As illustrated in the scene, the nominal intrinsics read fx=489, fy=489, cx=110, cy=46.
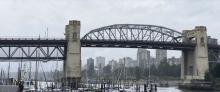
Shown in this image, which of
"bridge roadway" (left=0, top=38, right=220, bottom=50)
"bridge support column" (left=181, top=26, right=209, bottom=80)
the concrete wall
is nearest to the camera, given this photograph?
"bridge roadway" (left=0, top=38, right=220, bottom=50)

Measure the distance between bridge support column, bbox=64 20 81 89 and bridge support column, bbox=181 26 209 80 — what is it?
37.2 m

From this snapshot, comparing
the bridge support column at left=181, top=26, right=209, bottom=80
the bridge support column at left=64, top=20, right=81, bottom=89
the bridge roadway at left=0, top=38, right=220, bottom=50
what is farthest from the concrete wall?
the bridge support column at left=181, top=26, right=209, bottom=80

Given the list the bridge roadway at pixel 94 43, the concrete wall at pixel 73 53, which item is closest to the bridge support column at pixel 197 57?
the bridge roadway at pixel 94 43

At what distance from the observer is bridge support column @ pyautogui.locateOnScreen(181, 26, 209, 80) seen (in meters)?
145

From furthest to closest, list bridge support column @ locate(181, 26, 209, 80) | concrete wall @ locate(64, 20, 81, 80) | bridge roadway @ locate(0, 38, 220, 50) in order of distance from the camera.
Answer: bridge support column @ locate(181, 26, 209, 80), concrete wall @ locate(64, 20, 81, 80), bridge roadway @ locate(0, 38, 220, 50)

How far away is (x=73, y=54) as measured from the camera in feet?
422

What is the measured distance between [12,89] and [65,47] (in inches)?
2991

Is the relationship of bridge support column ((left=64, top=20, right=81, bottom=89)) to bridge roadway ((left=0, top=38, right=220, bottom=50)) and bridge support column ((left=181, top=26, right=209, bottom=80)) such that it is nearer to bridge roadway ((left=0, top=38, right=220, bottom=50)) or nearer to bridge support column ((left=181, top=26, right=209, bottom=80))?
bridge roadway ((left=0, top=38, right=220, bottom=50))

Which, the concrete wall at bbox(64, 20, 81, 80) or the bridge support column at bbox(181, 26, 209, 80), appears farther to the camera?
the bridge support column at bbox(181, 26, 209, 80)

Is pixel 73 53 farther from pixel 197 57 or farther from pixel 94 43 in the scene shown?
pixel 197 57

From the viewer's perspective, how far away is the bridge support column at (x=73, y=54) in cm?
12712

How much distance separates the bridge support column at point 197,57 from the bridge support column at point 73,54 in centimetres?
3718

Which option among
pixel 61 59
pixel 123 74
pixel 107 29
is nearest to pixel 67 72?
pixel 61 59

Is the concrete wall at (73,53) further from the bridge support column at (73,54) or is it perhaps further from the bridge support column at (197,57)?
the bridge support column at (197,57)
